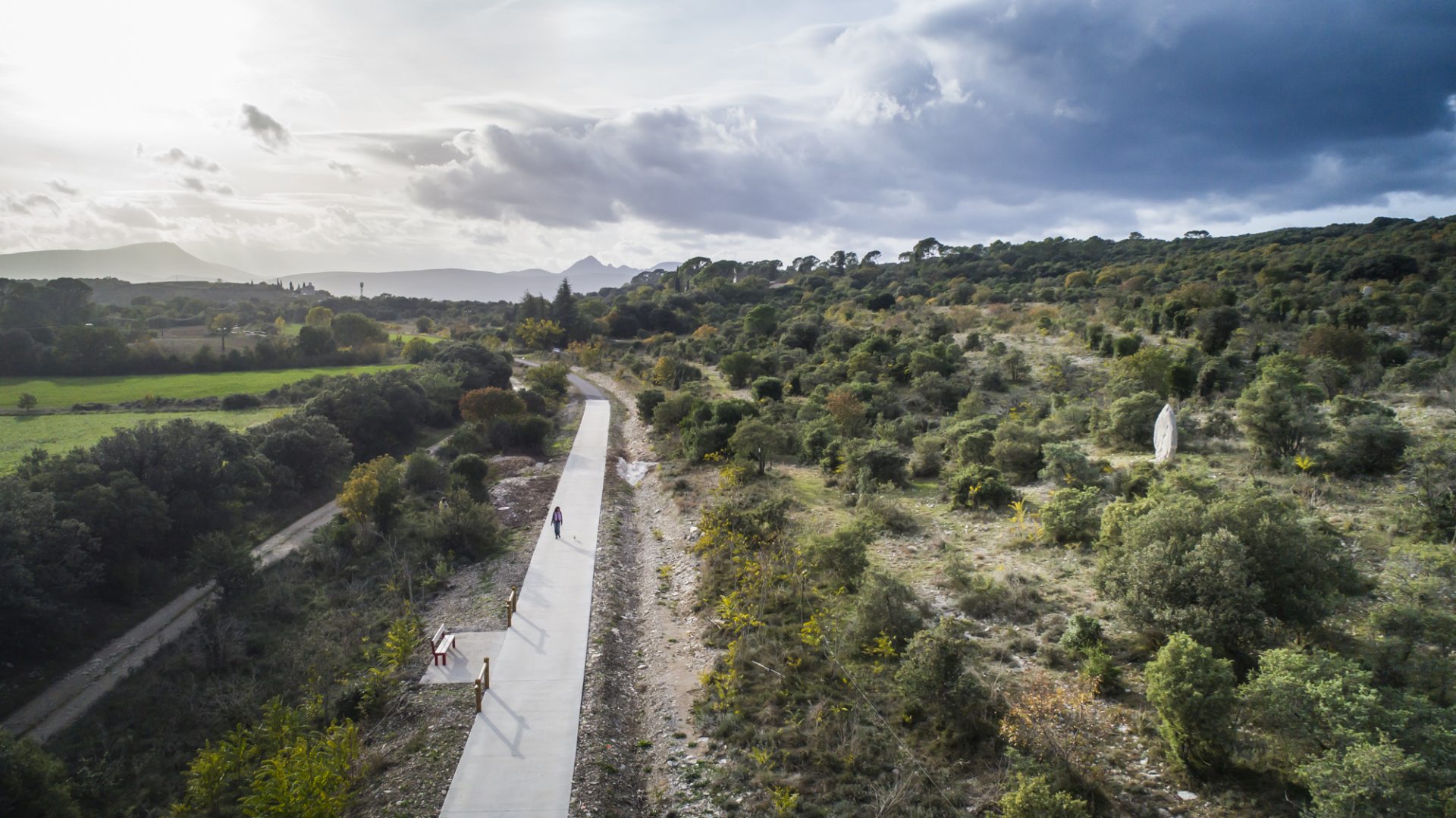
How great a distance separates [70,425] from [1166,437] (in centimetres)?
3783

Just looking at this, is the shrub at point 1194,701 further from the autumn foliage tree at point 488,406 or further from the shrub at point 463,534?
the autumn foliage tree at point 488,406

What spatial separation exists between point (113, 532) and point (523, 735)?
1275 cm

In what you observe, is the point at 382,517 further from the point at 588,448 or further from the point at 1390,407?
the point at 1390,407

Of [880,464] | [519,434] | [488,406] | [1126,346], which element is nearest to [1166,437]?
[880,464]

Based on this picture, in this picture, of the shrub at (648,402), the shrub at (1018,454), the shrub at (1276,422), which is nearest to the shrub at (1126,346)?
the shrub at (1276,422)

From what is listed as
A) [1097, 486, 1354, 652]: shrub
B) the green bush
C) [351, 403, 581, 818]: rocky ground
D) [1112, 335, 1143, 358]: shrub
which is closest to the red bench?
[351, 403, 581, 818]: rocky ground

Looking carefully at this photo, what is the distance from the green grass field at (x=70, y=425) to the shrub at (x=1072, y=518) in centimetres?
2274

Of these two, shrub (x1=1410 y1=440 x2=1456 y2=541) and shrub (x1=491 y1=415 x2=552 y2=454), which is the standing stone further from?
shrub (x1=491 y1=415 x2=552 y2=454)

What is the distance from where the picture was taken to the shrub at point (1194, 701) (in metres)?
6.41

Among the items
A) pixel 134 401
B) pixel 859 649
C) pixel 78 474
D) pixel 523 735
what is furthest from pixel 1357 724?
pixel 134 401

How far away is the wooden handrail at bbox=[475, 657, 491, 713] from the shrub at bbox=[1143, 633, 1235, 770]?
8.51m

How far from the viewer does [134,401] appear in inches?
1251

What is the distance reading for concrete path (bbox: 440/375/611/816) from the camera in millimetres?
7625

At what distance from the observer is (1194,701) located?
6414 millimetres
